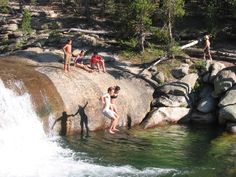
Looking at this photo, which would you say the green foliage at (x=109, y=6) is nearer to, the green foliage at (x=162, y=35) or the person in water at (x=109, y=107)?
the green foliage at (x=162, y=35)

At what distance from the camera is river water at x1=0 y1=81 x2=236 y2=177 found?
18.8m

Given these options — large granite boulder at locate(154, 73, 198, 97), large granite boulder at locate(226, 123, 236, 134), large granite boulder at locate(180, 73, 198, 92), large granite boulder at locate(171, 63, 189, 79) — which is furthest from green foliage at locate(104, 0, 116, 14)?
large granite boulder at locate(226, 123, 236, 134)

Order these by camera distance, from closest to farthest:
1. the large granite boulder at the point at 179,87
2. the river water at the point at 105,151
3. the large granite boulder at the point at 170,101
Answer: the river water at the point at 105,151 < the large granite boulder at the point at 170,101 < the large granite boulder at the point at 179,87

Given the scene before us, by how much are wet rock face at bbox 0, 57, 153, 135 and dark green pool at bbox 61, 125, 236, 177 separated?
1.00 m

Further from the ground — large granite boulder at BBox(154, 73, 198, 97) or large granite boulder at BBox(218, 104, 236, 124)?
large granite boulder at BBox(154, 73, 198, 97)

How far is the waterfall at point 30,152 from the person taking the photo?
1827 centimetres

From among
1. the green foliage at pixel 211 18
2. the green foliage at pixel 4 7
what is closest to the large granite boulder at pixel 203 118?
the green foliage at pixel 211 18

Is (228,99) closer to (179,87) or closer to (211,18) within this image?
(179,87)

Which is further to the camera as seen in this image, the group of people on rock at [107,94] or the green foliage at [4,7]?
the green foliage at [4,7]

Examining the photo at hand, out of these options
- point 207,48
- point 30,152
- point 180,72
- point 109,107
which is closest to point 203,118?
point 180,72

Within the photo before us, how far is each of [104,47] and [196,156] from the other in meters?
16.6

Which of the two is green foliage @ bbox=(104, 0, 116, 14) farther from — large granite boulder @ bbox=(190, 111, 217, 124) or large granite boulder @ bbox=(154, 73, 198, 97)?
large granite boulder @ bbox=(190, 111, 217, 124)

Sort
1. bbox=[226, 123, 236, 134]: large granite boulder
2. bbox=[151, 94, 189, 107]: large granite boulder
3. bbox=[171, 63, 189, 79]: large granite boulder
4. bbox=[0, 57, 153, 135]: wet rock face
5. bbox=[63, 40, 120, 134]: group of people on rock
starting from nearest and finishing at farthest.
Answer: bbox=[63, 40, 120, 134]: group of people on rock
bbox=[0, 57, 153, 135]: wet rock face
bbox=[226, 123, 236, 134]: large granite boulder
bbox=[151, 94, 189, 107]: large granite boulder
bbox=[171, 63, 189, 79]: large granite boulder

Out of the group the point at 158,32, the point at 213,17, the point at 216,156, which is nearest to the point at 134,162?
the point at 216,156
